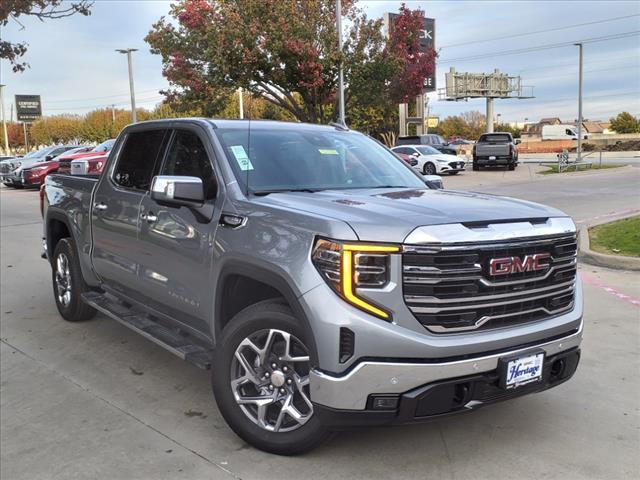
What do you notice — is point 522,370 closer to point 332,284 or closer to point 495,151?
point 332,284

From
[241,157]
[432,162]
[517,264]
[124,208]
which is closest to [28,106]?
[432,162]

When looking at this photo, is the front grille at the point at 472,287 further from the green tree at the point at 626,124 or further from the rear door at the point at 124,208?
the green tree at the point at 626,124

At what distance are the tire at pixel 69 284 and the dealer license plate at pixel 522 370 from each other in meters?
4.11

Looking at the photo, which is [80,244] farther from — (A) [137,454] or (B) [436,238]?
(B) [436,238]

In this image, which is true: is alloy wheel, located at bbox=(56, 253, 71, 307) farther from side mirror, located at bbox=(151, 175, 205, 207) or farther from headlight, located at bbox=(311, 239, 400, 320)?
headlight, located at bbox=(311, 239, 400, 320)

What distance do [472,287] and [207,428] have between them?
6.17 feet

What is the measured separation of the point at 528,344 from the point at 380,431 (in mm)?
1059

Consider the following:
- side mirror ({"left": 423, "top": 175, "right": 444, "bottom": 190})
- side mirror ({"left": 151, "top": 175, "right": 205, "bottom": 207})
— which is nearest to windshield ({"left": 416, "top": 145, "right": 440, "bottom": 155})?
side mirror ({"left": 423, "top": 175, "right": 444, "bottom": 190})

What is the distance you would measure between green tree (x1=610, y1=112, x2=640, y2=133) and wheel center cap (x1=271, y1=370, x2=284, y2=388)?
8275 cm

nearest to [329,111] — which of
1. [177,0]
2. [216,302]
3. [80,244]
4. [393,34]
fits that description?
[393,34]

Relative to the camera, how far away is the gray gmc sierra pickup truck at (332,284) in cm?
291

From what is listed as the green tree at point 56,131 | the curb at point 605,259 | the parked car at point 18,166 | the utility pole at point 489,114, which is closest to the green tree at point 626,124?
the utility pole at point 489,114

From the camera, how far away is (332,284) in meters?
2.95

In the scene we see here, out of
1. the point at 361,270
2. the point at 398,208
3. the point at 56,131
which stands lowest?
the point at 361,270
